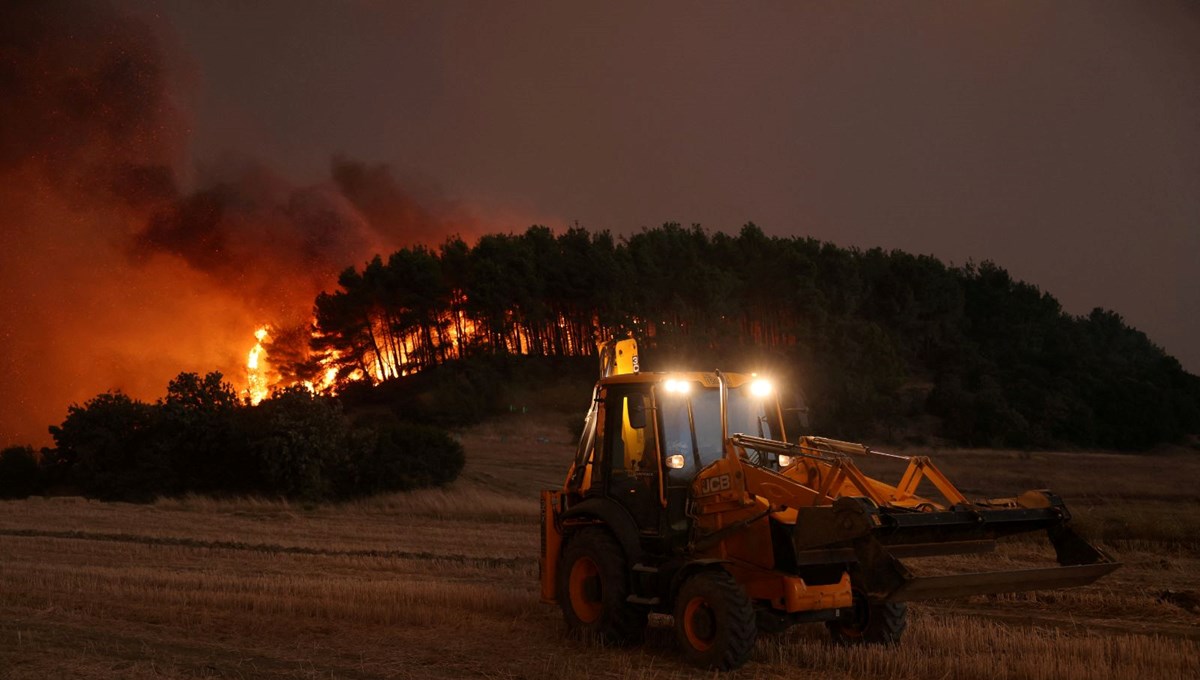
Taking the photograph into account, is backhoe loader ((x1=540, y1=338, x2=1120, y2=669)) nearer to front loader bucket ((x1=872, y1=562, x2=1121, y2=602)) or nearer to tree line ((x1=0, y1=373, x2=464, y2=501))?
front loader bucket ((x1=872, y1=562, x2=1121, y2=602))

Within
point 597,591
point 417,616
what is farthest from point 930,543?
point 417,616

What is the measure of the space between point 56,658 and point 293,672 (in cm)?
246

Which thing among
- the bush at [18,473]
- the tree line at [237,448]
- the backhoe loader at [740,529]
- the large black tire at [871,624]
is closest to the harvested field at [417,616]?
the large black tire at [871,624]

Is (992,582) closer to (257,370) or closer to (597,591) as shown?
(597,591)

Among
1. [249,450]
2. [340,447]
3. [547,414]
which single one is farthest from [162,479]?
[547,414]

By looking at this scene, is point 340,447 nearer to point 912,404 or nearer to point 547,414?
point 547,414

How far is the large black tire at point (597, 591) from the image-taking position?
35.5 feet

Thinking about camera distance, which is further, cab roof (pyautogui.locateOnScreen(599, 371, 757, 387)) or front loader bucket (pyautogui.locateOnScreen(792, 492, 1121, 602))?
cab roof (pyautogui.locateOnScreen(599, 371, 757, 387))

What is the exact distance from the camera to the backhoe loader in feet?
29.9

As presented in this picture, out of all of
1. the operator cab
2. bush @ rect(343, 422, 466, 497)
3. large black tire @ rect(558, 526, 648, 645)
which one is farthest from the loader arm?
bush @ rect(343, 422, 466, 497)

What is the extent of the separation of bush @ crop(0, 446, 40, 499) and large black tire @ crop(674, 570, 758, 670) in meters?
47.3

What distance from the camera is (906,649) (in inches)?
412

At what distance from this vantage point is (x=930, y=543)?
929 centimetres

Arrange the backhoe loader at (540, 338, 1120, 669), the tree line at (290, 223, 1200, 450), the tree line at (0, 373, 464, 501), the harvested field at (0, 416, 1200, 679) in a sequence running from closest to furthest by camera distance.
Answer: the backhoe loader at (540, 338, 1120, 669) → the harvested field at (0, 416, 1200, 679) → the tree line at (0, 373, 464, 501) → the tree line at (290, 223, 1200, 450)
